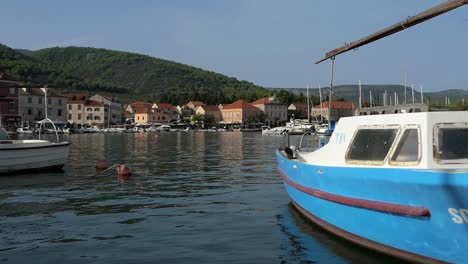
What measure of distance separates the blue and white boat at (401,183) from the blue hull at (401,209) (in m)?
0.01

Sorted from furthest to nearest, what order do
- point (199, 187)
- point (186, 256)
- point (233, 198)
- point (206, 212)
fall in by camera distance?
1. point (199, 187)
2. point (233, 198)
3. point (206, 212)
4. point (186, 256)

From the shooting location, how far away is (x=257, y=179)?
23.2 m

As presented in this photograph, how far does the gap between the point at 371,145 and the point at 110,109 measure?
177384mm

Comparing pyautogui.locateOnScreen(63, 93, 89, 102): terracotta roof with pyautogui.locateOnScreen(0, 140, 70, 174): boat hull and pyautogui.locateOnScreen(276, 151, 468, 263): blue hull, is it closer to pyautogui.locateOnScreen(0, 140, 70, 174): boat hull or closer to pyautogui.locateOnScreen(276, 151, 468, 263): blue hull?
pyautogui.locateOnScreen(0, 140, 70, 174): boat hull

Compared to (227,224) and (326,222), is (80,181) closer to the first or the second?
(227,224)

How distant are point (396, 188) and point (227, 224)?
5.75 metres

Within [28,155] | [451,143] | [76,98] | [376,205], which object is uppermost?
[76,98]

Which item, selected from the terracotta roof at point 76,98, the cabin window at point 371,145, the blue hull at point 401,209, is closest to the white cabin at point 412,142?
the cabin window at point 371,145

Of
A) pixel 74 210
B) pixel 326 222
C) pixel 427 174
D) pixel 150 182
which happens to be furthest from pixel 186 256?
pixel 150 182

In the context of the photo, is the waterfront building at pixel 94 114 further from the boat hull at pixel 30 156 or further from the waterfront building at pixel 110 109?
the boat hull at pixel 30 156

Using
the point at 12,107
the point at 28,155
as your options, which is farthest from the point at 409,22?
the point at 12,107

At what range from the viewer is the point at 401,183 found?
829cm

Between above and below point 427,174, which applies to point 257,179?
below

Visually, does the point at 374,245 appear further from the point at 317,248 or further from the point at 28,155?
the point at 28,155
